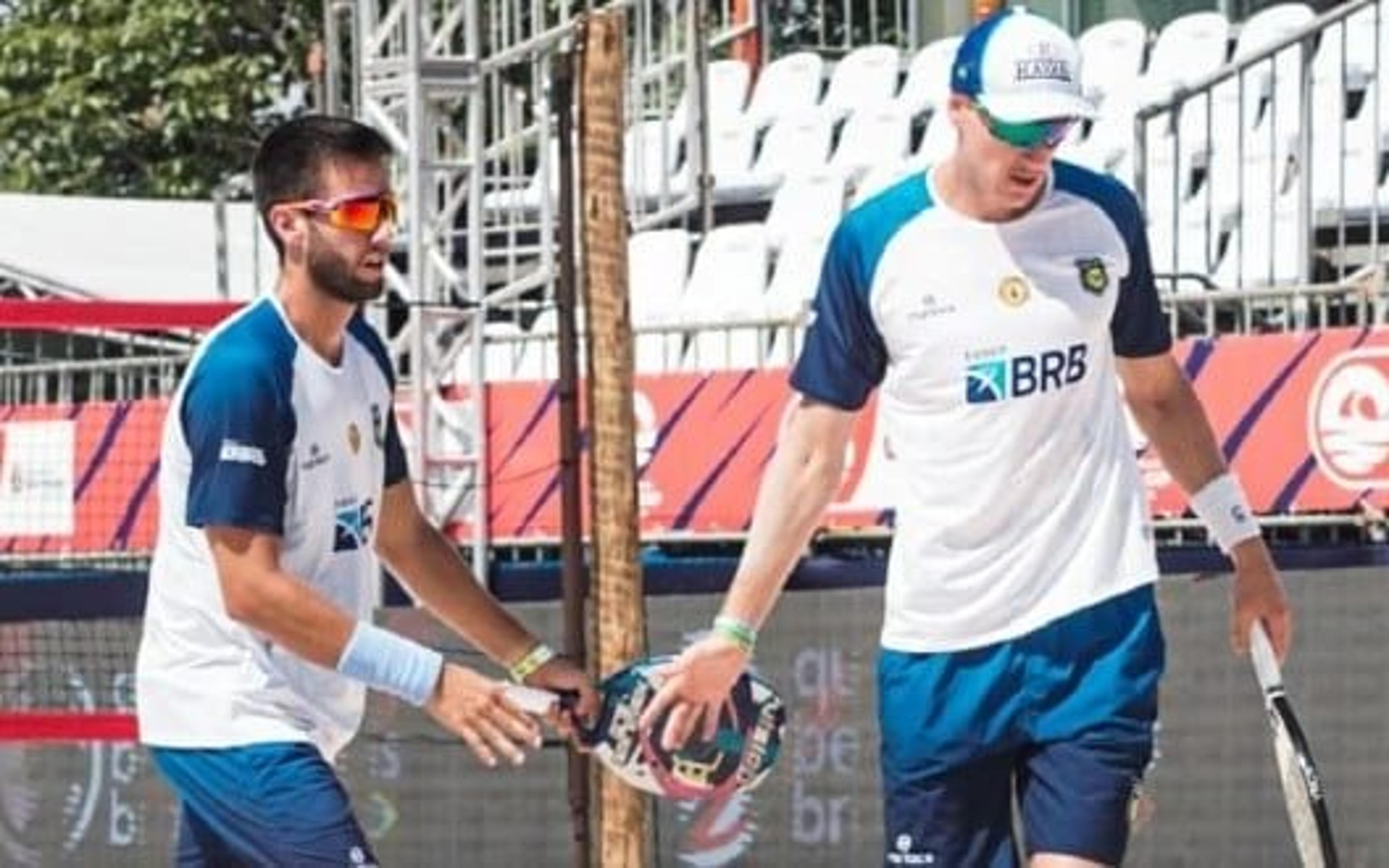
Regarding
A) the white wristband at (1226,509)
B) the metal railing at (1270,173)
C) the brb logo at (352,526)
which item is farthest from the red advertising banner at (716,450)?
the brb logo at (352,526)

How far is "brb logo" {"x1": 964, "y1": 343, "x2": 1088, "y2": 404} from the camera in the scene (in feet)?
22.6

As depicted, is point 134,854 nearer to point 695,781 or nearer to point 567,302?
point 567,302

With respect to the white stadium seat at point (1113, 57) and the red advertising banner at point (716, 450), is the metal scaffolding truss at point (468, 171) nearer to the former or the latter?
the red advertising banner at point (716, 450)

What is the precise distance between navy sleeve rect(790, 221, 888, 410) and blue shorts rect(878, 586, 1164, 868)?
0.54 m

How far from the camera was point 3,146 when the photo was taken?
31438mm

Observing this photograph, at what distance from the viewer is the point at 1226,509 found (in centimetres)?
734

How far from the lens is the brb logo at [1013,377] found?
22.6ft

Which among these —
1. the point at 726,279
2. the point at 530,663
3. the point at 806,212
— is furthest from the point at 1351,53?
the point at 530,663

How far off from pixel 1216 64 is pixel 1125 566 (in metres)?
11.9

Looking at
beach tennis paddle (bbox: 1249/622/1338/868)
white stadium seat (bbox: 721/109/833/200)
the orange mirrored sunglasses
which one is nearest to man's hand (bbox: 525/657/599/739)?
the orange mirrored sunglasses

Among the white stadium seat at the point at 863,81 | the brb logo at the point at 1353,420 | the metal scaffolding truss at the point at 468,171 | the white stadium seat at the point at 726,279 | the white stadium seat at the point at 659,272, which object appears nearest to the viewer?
the brb logo at the point at 1353,420

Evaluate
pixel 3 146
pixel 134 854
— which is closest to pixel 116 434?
pixel 134 854

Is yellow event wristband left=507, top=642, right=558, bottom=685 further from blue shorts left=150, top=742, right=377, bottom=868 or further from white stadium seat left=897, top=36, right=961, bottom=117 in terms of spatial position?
white stadium seat left=897, top=36, right=961, bottom=117

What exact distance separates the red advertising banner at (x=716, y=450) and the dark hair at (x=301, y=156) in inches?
219
